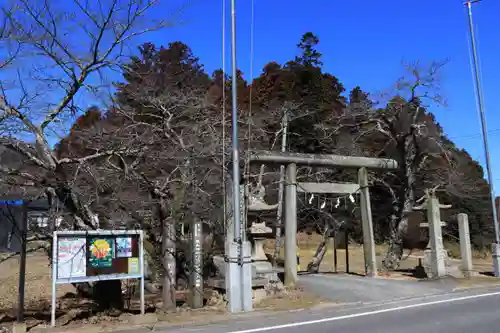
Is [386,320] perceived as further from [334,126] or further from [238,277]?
[334,126]

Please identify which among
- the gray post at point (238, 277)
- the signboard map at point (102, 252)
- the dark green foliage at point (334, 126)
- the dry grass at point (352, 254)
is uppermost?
the dark green foliage at point (334, 126)

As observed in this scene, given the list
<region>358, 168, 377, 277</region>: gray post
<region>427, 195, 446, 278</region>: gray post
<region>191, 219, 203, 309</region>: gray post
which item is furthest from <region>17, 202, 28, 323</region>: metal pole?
<region>427, 195, 446, 278</region>: gray post

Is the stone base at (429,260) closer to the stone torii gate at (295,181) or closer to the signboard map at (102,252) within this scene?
the stone torii gate at (295,181)

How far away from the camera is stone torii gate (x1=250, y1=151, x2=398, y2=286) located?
16175 mm

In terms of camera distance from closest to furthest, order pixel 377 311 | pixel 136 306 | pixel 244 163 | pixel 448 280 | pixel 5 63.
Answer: pixel 5 63 < pixel 377 311 < pixel 136 306 < pixel 244 163 < pixel 448 280

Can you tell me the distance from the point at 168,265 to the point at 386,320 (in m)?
5.07

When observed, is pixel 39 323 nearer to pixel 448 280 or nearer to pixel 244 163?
pixel 244 163

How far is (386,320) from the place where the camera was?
975 cm

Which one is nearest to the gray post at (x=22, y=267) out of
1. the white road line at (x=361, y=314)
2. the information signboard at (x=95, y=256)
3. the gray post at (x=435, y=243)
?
the information signboard at (x=95, y=256)

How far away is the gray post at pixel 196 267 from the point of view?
1122cm

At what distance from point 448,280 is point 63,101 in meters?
14.7

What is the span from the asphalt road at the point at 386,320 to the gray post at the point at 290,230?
374 centimetres

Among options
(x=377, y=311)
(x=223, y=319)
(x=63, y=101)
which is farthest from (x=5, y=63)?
(x=377, y=311)

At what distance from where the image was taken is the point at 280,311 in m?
11.2
